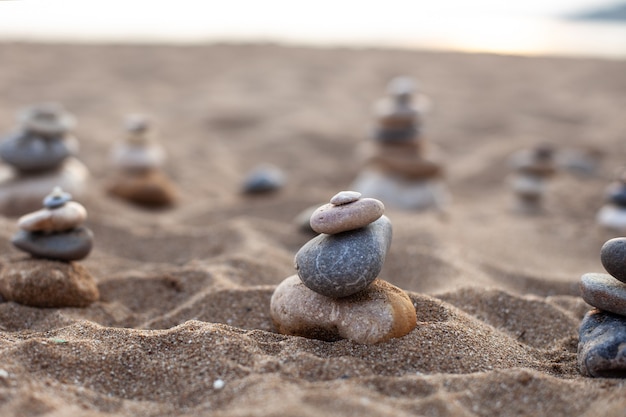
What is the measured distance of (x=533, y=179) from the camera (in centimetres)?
558

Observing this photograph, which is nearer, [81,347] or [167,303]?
[81,347]

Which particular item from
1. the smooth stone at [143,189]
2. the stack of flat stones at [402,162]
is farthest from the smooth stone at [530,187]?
the smooth stone at [143,189]

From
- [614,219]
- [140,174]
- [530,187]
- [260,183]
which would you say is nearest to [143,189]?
[140,174]

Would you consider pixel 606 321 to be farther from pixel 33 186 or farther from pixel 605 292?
pixel 33 186

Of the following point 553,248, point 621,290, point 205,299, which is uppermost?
point 621,290

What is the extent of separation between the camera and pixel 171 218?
4848 mm

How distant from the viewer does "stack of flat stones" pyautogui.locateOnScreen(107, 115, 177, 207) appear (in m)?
5.17

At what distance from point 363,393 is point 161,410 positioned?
63 centimetres

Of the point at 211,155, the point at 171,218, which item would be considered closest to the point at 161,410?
the point at 171,218

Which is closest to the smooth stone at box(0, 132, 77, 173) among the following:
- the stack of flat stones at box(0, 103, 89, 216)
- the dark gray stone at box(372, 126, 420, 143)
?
the stack of flat stones at box(0, 103, 89, 216)

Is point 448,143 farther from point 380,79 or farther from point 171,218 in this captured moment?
point 171,218

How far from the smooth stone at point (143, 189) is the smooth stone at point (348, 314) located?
112 inches

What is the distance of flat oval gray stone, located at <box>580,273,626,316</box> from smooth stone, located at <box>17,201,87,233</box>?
2.28 metres

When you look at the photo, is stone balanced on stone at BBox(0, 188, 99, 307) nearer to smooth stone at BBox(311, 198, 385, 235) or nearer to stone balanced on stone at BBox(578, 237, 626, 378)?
smooth stone at BBox(311, 198, 385, 235)
